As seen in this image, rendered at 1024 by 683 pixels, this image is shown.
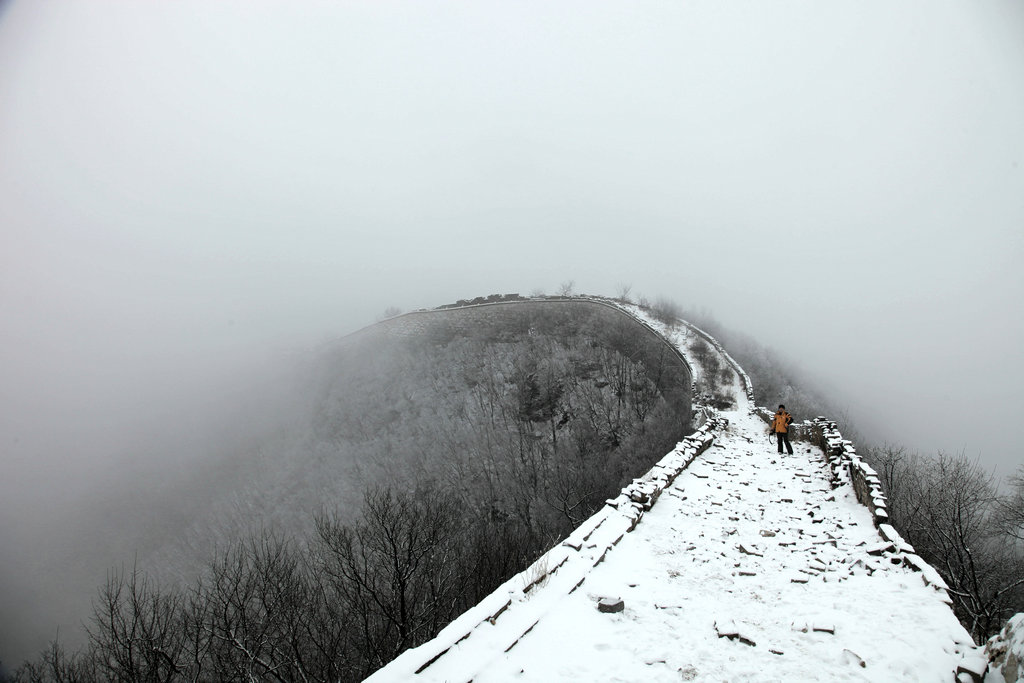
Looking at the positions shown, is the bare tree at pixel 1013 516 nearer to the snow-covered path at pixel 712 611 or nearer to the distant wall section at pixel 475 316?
the snow-covered path at pixel 712 611

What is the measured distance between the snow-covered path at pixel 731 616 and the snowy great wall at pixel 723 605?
19 mm

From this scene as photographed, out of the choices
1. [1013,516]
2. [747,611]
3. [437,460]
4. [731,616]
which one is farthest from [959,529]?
[437,460]

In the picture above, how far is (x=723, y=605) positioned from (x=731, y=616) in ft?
1.06

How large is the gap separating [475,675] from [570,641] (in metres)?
1.29

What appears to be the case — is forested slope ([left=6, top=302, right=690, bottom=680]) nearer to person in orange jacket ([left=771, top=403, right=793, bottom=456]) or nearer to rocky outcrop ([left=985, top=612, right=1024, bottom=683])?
person in orange jacket ([left=771, top=403, right=793, bottom=456])

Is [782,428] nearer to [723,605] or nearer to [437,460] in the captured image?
[723,605]

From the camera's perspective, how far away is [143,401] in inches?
2488

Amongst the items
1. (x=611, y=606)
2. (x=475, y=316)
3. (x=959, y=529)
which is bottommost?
(x=959, y=529)

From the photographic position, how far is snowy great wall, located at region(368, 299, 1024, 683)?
161 inches

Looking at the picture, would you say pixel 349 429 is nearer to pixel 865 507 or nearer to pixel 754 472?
pixel 754 472

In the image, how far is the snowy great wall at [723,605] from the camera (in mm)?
4094

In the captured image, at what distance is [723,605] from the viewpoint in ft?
18.6

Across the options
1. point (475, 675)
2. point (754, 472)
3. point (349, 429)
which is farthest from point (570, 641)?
point (349, 429)

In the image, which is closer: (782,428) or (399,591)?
(399,591)
